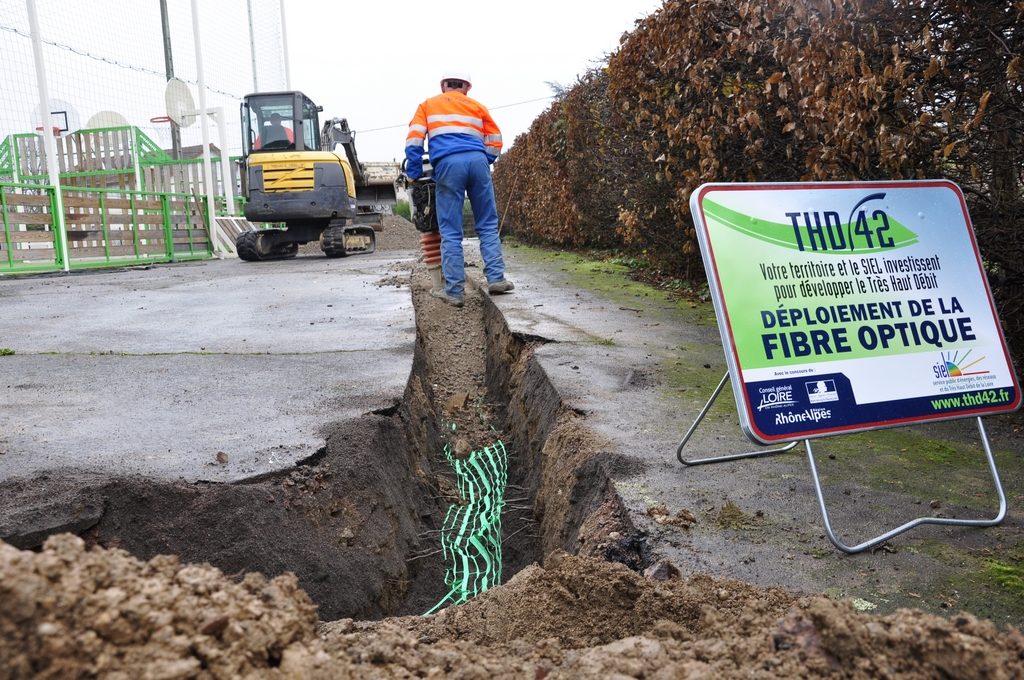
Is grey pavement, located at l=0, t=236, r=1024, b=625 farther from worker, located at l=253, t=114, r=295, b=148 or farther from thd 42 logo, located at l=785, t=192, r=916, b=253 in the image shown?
worker, located at l=253, t=114, r=295, b=148

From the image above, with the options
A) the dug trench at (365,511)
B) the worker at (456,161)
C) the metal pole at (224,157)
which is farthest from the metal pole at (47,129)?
the dug trench at (365,511)

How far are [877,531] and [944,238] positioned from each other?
1.13 metres

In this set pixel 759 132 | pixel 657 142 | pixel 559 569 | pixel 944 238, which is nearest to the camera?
pixel 559 569

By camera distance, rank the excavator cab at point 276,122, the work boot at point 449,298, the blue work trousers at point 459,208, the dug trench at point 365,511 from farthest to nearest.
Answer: the excavator cab at point 276,122, the work boot at point 449,298, the blue work trousers at point 459,208, the dug trench at point 365,511

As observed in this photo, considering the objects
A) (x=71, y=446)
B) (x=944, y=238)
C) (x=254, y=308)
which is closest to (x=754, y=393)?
(x=944, y=238)

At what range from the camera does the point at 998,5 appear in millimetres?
3002

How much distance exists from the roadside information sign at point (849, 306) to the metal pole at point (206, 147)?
17.0 m

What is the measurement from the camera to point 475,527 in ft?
12.0

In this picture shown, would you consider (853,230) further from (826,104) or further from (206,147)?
(206,147)

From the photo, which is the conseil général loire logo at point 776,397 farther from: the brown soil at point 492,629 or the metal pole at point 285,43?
the metal pole at point 285,43

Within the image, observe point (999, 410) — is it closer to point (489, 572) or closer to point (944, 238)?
point (944, 238)

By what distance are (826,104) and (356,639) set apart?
3.30 metres

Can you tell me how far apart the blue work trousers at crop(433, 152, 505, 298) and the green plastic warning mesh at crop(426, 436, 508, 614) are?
9.75 feet

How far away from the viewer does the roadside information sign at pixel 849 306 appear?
2.38 m
